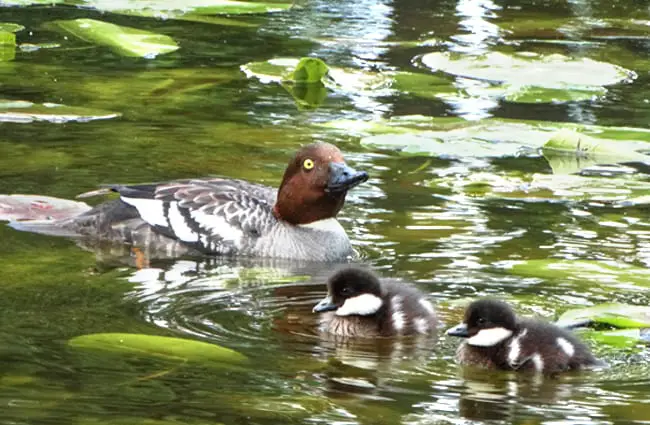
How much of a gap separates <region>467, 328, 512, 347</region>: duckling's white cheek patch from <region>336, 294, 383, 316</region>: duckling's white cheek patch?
24.1 inches

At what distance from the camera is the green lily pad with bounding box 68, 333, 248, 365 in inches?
242

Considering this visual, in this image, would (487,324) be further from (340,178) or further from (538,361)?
(340,178)

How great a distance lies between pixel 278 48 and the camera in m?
13.6

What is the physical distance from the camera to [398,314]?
6715 millimetres

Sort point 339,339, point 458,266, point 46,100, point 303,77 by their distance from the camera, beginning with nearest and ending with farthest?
point 339,339 → point 458,266 → point 46,100 → point 303,77

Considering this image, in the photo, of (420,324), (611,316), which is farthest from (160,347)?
(611,316)

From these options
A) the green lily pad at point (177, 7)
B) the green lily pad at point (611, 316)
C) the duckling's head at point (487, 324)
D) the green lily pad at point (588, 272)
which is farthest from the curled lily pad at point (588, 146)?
the green lily pad at point (177, 7)

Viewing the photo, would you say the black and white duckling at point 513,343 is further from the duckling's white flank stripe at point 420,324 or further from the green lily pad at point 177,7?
the green lily pad at point 177,7

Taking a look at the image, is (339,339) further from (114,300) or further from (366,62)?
(366,62)

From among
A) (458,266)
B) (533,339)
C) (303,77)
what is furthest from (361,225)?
(303,77)

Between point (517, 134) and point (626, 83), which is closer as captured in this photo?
point (517, 134)

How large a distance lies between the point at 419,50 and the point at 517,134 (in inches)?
133

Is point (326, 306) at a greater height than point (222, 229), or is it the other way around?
point (326, 306)

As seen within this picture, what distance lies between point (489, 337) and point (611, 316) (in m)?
0.68
